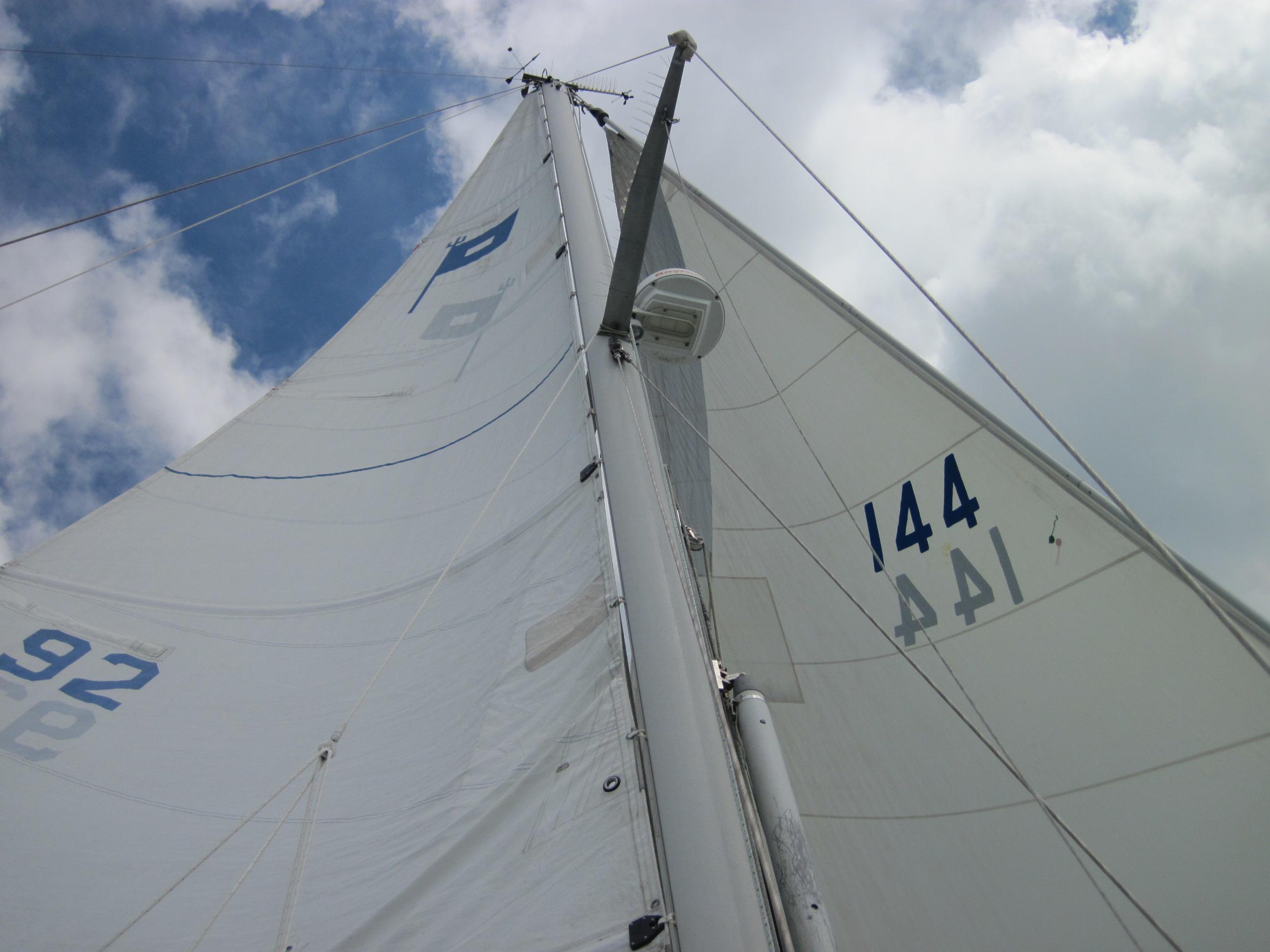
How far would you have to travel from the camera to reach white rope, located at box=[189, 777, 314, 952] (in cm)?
138

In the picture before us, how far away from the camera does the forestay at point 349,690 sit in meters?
1.36

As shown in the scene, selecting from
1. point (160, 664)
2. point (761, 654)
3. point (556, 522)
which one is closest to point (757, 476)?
point (761, 654)

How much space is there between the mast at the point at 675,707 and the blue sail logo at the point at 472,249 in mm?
2829

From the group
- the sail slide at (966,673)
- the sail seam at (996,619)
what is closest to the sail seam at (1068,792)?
the sail slide at (966,673)

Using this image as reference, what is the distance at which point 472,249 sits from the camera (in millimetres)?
5238

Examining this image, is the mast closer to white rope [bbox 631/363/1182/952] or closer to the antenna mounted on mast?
the antenna mounted on mast

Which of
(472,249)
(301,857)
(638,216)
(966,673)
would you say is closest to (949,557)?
(966,673)

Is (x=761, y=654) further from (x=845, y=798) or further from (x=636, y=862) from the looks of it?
(x=636, y=862)

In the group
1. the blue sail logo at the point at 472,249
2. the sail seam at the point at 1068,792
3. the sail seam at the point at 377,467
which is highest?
the blue sail logo at the point at 472,249

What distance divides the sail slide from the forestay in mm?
883

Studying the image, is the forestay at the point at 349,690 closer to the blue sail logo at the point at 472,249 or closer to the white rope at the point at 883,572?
the white rope at the point at 883,572

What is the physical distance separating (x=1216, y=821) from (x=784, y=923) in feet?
3.69

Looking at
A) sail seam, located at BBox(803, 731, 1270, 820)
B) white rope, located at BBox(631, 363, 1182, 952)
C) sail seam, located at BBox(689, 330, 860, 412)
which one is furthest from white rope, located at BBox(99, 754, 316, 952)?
sail seam, located at BBox(689, 330, 860, 412)

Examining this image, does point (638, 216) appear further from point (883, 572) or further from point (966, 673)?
point (966, 673)
